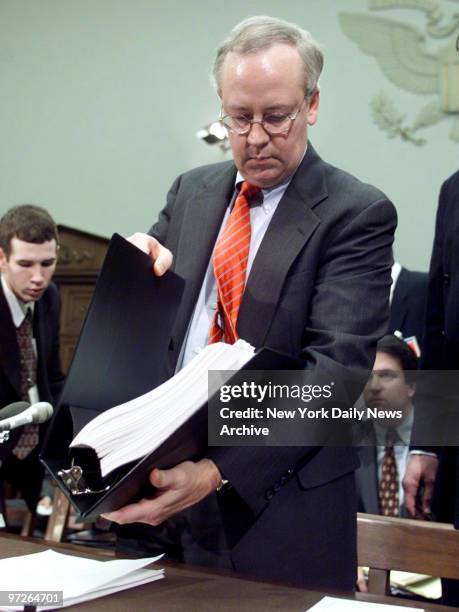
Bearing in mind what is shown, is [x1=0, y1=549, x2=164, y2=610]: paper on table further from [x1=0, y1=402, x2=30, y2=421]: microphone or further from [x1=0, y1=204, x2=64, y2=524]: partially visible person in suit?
[x1=0, y1=204, x2=64, y2=524]: partially visible person in suit

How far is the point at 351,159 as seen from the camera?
21.0 feet

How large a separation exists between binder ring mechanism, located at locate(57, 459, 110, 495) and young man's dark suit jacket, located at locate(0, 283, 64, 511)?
6.50 feet

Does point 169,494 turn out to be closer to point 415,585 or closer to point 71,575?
point 71,575

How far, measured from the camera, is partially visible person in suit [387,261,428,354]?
15.2 ft

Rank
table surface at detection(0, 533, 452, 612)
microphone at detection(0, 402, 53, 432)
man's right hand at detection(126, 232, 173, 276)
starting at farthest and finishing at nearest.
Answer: man's right hand at detection(126, 232, 173, 276), microphone at detection(0, 402, 53, 432), table surface at detection(0, 533, 452, 612)

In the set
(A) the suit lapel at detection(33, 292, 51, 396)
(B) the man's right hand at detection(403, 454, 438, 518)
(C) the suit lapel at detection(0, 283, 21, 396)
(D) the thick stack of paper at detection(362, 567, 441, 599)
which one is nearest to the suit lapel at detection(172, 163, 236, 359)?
(B) the man's right hand at detection(403, 454, 438, 518)

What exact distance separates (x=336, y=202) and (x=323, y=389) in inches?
14.5

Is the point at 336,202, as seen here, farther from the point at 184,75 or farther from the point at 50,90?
the point at 50,90

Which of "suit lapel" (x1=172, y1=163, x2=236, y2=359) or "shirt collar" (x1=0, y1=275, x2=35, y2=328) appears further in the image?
"shirt collar" (x1=0, y1=275, x2=35, y2=328)

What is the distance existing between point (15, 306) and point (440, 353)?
217 cm

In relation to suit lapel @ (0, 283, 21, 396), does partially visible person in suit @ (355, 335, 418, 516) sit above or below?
below

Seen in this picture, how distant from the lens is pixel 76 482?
1.17m

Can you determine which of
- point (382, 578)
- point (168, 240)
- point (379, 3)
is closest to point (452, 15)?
point (379, 3)

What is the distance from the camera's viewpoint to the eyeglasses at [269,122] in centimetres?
151
